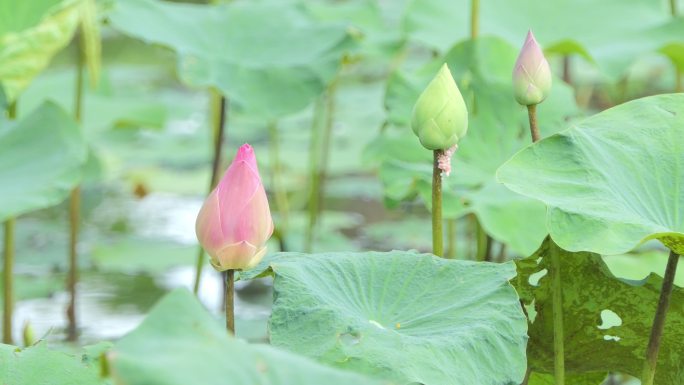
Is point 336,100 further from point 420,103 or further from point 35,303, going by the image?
point 420,103

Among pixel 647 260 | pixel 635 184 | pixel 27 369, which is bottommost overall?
pixel 647 260

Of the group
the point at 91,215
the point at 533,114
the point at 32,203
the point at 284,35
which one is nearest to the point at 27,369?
the point at 533,114

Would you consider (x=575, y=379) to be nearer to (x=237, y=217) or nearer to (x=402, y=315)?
(x=402, y=315)

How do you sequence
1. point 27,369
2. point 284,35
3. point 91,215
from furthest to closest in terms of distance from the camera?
point 91,215
point 284,35
point 27,369

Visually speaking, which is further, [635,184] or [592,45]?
[592,45]

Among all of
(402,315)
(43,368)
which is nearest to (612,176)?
(402,315)

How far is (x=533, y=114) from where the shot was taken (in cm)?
115

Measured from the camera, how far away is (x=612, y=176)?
1065 millimetres

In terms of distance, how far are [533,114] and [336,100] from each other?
3.11 meters

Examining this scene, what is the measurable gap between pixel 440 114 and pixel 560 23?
4.04 ft

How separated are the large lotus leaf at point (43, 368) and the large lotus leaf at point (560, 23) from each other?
1252mm

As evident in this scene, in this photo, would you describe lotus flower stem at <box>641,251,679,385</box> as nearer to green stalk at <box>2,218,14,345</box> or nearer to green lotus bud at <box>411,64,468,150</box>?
green lotus bud at <box>411,64,468,150</box>

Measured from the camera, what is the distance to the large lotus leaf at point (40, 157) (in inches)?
70.2

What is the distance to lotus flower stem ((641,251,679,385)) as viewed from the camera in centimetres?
101
